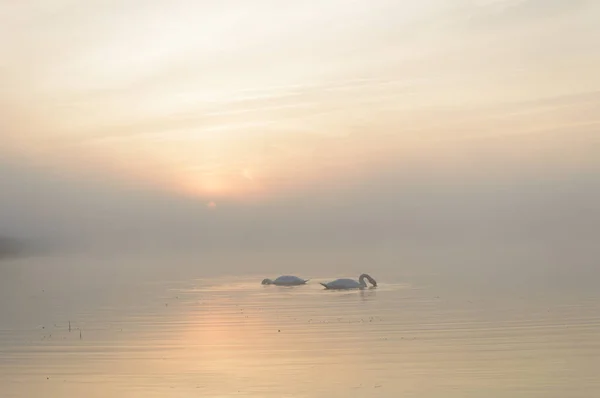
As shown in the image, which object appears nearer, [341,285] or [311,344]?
[311,344]

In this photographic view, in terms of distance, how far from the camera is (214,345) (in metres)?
20.0

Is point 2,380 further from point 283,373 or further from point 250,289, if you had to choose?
point 250,289

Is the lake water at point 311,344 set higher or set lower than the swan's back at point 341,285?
lower

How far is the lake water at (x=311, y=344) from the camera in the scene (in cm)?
1457

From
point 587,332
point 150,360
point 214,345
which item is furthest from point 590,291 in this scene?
point 150,360

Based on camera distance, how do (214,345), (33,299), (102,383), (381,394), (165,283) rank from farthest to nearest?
(165,283), (33,299), (214,345), (102,383), (381,394)

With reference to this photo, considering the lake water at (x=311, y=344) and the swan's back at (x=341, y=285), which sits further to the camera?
the swan's back at (x=341, y=285)

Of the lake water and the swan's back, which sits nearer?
the lake water

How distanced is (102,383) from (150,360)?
2468 mm

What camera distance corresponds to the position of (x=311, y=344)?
1956 cm

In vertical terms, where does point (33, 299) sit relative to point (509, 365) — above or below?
above

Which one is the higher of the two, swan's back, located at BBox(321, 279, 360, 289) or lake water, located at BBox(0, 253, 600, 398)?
swan's back, located at BBox(321, 279, 360, 289)

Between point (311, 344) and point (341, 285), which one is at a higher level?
point (341, 285)

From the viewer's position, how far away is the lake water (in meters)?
14.6
